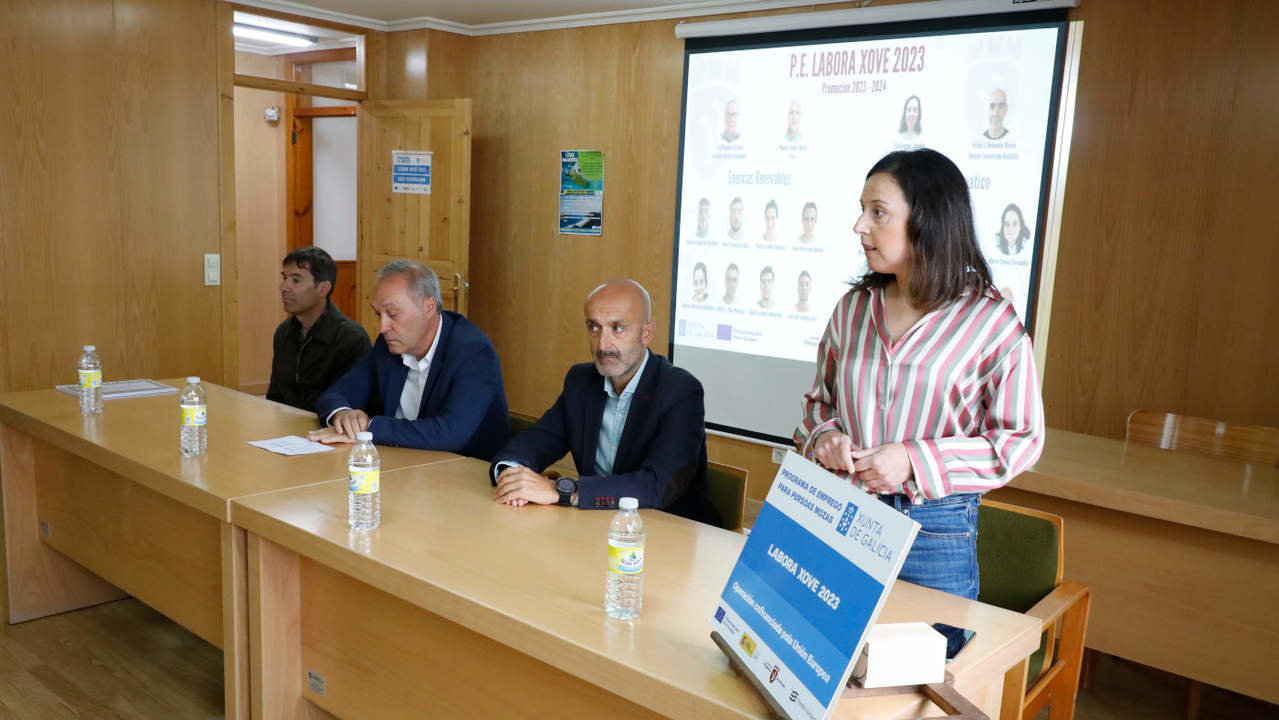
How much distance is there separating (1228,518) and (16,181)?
531 centimetres

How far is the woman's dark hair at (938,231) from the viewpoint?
1712mm

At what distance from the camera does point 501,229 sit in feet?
19.8

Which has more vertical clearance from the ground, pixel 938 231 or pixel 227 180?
pixel 227 180

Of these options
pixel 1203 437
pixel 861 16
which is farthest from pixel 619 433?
pixel 861 16

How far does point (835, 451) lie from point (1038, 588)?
74 cm

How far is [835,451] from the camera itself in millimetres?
1734

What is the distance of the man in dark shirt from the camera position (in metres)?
3.69

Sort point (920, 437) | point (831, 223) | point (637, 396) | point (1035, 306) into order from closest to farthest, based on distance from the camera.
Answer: point (920, 437) → point (637, 396) → point (1035, 306) → point (831, 223)

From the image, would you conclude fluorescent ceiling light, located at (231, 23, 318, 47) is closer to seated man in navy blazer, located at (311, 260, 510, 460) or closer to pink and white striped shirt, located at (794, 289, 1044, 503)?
seated man in navy blazer, located at (311, 260, 510, 460)

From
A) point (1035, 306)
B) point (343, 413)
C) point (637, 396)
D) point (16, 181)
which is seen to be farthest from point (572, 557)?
point (16, 181)

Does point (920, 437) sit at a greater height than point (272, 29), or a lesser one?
lesser

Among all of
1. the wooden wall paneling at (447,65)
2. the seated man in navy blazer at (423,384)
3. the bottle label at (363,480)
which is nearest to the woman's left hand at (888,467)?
the bottle label at (363,480)

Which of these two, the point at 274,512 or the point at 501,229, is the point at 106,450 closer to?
the point at 274,512

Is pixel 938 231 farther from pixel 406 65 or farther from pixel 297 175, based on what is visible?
pixel 297 175
